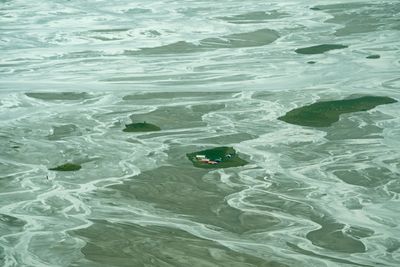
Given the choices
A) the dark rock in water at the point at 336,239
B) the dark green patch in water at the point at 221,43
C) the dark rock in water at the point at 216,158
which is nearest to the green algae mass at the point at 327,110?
the dark rock in water at the point at 216,158

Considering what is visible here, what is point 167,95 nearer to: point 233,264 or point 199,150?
point 199,150

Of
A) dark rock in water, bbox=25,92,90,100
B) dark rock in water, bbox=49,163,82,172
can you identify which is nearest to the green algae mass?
dark rock in water, bbox=49,163,82,172

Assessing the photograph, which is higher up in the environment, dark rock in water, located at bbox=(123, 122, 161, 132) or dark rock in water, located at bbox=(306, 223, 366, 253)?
dark rock in water, located at bbox=(123, 122, 161, 132)

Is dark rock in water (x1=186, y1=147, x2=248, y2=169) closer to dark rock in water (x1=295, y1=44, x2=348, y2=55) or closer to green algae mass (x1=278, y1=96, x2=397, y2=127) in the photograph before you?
green algae mass (x1=278, y1=96, x2=397, y2=127)

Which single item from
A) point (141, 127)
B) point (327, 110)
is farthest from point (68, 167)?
point (327, 110)

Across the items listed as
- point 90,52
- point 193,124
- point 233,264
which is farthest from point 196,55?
point 233,264

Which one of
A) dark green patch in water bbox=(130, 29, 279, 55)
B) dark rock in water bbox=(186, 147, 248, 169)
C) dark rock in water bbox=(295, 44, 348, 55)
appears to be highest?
dark green patch in water bbox=(130, 29, 279, 55)
